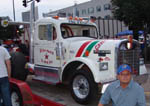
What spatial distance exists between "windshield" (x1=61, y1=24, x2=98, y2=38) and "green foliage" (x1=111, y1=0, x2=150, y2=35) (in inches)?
226

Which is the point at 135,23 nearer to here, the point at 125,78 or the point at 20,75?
the point at 20,75

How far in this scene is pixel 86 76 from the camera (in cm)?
501

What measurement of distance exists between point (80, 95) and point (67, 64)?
0.89m

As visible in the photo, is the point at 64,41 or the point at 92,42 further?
the point at 64,41

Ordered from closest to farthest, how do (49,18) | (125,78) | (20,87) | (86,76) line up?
(125,78) < (20,87) < (86,76) < (49,18)

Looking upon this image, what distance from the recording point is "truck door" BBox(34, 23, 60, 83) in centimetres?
607

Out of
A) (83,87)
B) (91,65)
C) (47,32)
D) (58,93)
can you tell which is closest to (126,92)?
(91,65)

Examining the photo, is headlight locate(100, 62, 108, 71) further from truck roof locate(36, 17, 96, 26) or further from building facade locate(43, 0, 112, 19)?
building facade locate(43, 0, 112, 19)

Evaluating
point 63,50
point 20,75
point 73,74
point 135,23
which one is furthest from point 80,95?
point 135,23

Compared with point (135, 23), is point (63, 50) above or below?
below

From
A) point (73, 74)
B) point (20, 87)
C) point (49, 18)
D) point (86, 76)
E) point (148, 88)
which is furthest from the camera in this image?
point (148, 88)

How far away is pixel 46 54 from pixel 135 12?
7.50 m

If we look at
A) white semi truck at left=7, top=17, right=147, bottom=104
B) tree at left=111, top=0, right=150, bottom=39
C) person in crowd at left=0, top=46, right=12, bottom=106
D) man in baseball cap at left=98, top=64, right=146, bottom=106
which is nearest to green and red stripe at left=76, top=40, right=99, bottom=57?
white semi truck at left=7, top=17, right=147, bottom=104

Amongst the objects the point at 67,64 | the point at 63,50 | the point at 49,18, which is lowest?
the point at 67,64
